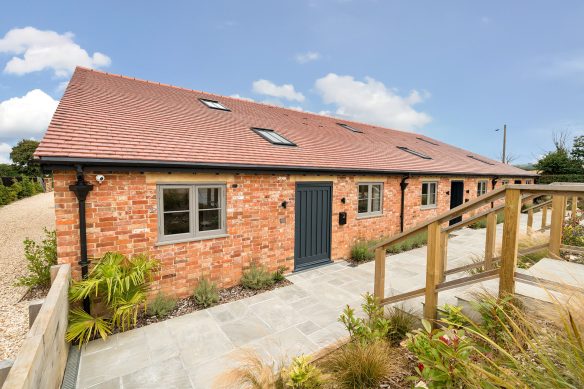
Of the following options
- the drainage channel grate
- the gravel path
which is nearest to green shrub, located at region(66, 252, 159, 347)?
the drainage channel grate

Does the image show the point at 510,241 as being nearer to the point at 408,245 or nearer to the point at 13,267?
the point at 408,245

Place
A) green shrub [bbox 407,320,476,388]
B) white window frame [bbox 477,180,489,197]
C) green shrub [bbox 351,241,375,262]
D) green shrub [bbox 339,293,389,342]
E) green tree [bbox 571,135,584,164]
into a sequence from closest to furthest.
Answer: green shrub [bbox 407,320,476,388] → green shrub [bbox 339,293,389,342] → green shrub [bbox 351,241,375,262] → white window frame [bbox 477,180,489,197] → green tree [bbox 571,135,584,164]

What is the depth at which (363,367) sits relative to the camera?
98.9 inches

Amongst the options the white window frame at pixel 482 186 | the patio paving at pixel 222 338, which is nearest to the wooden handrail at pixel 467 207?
the patio paving at pixel 222 338

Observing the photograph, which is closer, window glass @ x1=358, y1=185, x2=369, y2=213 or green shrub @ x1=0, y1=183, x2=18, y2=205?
window glass @ x1=358, y1=185, x2=369, y2=213

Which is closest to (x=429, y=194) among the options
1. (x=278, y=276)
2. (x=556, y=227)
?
(x=556, y=227)

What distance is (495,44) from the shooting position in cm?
890

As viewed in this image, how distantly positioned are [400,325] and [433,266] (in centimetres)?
91

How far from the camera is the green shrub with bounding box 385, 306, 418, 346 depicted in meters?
3.25

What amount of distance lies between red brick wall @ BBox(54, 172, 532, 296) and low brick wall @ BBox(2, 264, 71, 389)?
813mm

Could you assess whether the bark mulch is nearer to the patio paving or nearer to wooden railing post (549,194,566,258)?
the patio paving

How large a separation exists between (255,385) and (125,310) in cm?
276

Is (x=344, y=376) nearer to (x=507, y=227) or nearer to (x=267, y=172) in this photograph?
(x=507, y=227)

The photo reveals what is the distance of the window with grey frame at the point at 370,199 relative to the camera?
8758 millimetres
